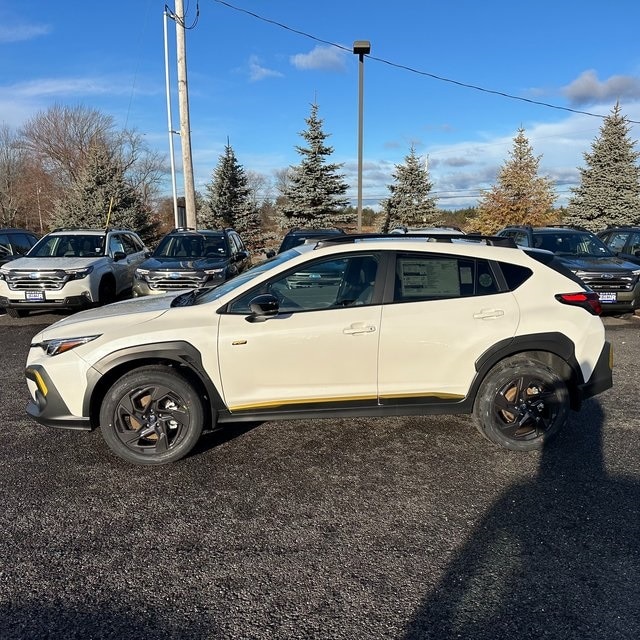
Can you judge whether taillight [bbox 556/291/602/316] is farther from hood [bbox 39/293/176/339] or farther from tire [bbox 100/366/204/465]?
hood [bbox 39/293/176/339]

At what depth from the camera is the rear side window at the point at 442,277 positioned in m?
4.07

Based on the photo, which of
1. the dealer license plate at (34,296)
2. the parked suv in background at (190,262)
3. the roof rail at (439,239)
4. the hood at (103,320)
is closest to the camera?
the hood at (103,320)

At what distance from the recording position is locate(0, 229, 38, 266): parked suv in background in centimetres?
1231

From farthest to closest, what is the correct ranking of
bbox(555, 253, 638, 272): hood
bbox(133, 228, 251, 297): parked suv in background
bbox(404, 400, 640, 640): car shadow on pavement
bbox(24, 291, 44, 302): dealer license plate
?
bbox(133, 228, 251, 297): parked suv in background → bbox(555, 253, 638, 272): hood → bbox(24, 291, 44, 302): dealer license plate → bbox(404, 400, 640, 640): car shadow on pavement

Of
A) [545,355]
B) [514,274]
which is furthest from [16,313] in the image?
[545,355]

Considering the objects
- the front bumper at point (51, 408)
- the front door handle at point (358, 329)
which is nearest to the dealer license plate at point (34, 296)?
the front bumper at point (51, 408)

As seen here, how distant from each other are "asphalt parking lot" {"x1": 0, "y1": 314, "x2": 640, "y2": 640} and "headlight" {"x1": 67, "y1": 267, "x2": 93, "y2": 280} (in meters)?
5.24

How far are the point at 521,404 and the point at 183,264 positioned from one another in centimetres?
715

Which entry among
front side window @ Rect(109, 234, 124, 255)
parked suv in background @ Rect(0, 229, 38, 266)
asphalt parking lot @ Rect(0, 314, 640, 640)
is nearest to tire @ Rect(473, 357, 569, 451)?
asphalt parking lot @ Rect(0, 314, 640, 640)

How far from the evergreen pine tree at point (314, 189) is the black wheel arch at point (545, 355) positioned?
73.6ft

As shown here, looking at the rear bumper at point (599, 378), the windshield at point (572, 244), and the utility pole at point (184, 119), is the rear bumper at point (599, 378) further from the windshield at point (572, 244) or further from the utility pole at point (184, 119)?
the utility pole at point (184, 119)

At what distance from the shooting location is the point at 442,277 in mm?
4113

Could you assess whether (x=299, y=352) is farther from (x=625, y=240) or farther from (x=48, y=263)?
(x=625, y=240)

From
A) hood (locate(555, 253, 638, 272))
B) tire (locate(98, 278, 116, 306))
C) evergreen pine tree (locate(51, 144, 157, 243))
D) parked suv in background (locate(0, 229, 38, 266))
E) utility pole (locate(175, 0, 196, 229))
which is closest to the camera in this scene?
hood (locate(555, 253, 638, 272))
